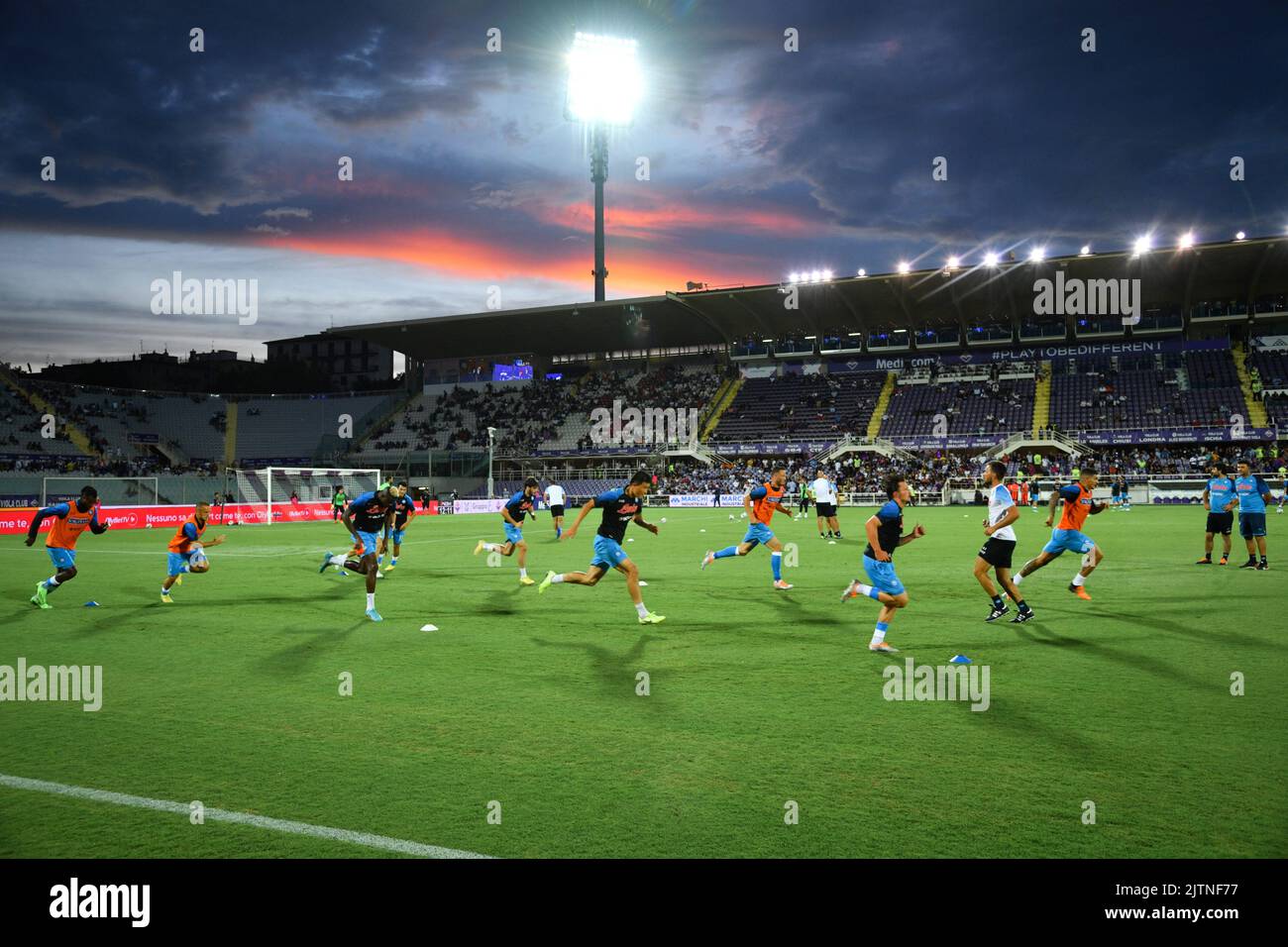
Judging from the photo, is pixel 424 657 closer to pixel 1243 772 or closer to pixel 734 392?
pixel 1243 772

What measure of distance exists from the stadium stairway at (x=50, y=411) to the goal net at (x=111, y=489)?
2186 centimetres

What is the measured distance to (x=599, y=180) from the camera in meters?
67.2

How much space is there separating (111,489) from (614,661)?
143 ft

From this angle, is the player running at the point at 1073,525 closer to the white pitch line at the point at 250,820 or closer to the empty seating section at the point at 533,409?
the white pitch line at the point at 250,820

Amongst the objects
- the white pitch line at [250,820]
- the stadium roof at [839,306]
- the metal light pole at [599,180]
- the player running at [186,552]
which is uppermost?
the metal light pole at [599,180]

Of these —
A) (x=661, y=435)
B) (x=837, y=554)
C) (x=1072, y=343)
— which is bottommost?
(x=837, y=554)

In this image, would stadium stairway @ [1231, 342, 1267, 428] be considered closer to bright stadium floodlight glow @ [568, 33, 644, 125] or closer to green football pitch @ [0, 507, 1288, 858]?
bright stadium floodlight glow @ [568, 33, 644, 125]

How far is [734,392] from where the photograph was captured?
70812 mm

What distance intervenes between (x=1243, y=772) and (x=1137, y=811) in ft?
3.92

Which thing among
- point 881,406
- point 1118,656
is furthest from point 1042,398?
point 1118,656

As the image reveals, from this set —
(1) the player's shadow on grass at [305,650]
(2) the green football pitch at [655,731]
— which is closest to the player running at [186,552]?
(2) the green football pitch at [655,731]

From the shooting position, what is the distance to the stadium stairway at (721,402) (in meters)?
67.4

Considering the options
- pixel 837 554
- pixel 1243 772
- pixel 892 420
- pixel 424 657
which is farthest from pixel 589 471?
pixel 1243 772

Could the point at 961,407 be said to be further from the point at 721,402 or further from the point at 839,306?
the point at 721,402
